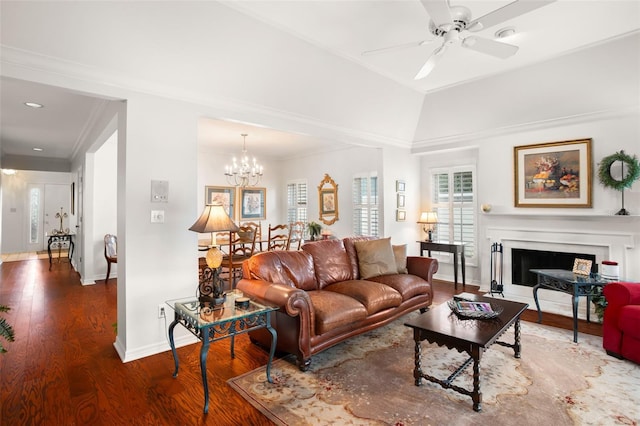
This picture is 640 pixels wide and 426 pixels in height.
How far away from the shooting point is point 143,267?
10.1 feet

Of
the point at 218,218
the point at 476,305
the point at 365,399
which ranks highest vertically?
the point at 218,218

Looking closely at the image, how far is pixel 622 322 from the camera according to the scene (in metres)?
2.90

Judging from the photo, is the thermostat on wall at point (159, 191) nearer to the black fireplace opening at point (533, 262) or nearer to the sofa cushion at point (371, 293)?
the sofa cushion at point (371, 293)

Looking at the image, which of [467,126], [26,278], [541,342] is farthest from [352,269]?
[26,278]

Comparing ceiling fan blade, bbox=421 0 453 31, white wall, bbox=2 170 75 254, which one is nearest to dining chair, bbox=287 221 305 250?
ceiling fan blade, bbox=421 0 453 31

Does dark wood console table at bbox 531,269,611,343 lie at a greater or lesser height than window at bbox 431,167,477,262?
lesser

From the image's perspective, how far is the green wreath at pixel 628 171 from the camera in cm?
388

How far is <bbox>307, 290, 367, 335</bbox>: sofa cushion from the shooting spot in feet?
9.42

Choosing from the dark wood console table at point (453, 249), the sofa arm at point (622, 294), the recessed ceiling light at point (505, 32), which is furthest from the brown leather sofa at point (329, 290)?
the recessed ceiling light at point (505, 32)

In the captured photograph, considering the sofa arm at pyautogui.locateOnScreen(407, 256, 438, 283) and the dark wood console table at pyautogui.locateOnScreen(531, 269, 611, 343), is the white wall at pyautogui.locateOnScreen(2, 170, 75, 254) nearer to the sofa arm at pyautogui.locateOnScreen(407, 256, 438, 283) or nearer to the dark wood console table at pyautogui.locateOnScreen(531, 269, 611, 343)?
the sofa arm at pyautogui.locateOnScreen(407, 256, 438, 283)

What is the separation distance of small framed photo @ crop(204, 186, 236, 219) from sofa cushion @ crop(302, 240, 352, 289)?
4.35 metres

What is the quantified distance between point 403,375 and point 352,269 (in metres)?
1.58

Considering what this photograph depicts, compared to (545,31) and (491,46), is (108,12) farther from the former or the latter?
(545,31)

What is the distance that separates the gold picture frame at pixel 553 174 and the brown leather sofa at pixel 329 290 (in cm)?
194
